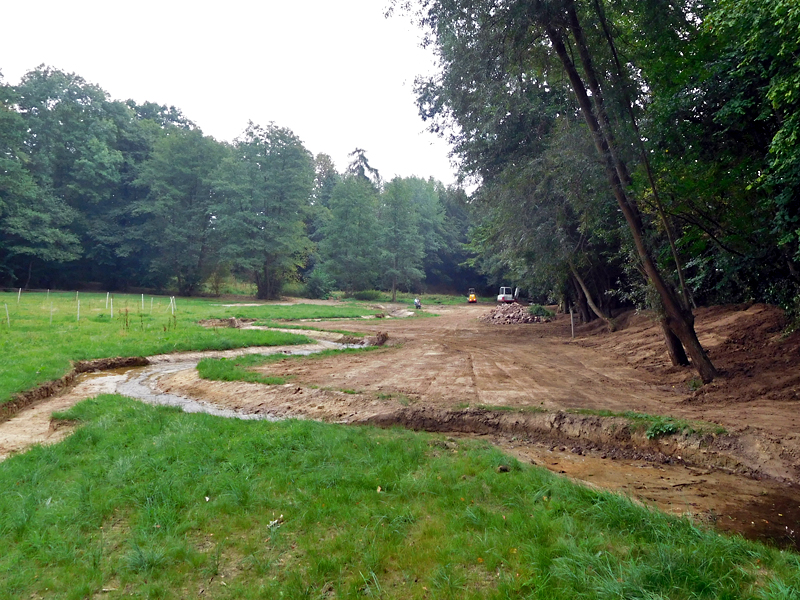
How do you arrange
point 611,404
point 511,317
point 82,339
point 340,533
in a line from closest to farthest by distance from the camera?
1. point 340,533
2. point 611,404
3. point 82,339
4. point 511,317

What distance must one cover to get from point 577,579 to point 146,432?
21.0 ft

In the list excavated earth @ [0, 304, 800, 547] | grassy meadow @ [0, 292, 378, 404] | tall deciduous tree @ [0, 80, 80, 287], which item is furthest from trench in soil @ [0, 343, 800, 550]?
tall deciduous tree @ [0, 80, 80, 287]

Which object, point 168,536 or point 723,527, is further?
point 723,527

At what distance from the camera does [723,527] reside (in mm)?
4730

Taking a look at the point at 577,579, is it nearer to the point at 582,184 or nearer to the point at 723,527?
the point at 723,527

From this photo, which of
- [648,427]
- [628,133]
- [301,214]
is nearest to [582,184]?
[628,133]

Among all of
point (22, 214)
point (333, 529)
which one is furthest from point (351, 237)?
point (333, 529)

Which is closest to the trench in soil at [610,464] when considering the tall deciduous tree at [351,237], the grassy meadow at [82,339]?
the grassy meadow at [82,339]

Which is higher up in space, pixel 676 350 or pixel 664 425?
pixel 676 350

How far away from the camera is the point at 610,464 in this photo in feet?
22.1

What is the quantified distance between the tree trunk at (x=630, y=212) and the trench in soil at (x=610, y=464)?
14.1 feet

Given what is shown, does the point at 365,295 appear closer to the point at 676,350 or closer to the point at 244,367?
the point at 244,367

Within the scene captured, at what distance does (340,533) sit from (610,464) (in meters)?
4.20

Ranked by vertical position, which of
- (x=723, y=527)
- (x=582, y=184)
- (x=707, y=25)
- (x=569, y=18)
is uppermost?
(x=569, y=18)
